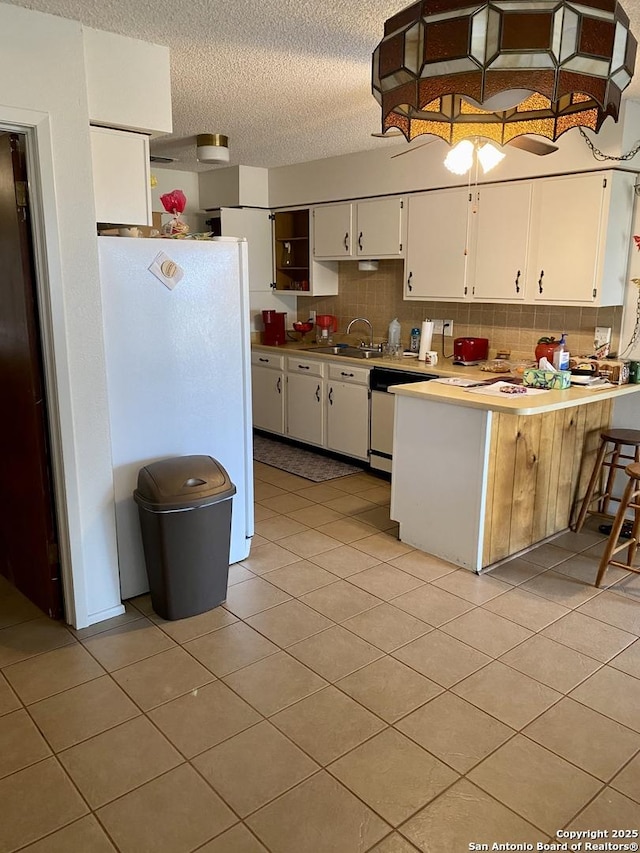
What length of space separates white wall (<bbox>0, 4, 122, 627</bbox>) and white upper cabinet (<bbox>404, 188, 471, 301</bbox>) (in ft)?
8.97

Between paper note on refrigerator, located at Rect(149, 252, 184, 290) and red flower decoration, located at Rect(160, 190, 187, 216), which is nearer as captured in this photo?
paper note on refrigerator, located at Rect(149, 252, 184, 290)

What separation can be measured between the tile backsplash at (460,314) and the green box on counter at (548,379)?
70 cm

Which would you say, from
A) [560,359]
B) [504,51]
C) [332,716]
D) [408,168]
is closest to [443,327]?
[408,168]

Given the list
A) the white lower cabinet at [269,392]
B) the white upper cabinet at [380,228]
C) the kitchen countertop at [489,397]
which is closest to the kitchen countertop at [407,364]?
the kitchen countertop at [489,397]

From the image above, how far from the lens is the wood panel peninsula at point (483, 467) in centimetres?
339

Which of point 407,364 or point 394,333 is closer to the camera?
point 407,364

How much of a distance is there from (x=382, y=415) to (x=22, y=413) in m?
2.72

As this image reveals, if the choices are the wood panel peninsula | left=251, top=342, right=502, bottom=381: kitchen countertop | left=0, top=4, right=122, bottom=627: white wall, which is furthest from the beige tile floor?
left=251, top=342, right=502, bottom=381: kitchen countertop

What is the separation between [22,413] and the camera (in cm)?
294

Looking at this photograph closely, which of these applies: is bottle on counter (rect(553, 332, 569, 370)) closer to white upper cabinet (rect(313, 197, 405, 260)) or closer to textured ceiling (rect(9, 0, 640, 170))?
textured ceiling (rect(9, 0, 640, 170))

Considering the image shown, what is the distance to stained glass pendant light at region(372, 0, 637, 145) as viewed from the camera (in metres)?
Answer: 1.58

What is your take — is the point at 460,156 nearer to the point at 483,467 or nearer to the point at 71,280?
the point at 483,467

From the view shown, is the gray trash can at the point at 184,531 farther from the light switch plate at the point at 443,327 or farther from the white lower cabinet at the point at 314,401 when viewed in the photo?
the light switch plate at the point at 443,327

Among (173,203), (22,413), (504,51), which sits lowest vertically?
(22,413)
